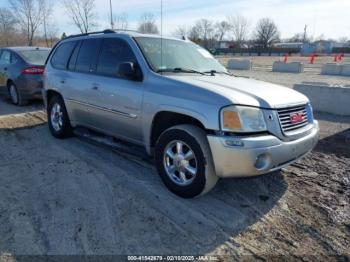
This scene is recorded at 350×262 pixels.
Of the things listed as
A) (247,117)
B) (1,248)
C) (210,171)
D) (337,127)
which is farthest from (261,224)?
(337,127)

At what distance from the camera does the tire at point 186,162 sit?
10.8 feet

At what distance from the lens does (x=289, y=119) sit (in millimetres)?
3453

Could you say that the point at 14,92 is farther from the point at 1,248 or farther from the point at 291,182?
the point at 291,182

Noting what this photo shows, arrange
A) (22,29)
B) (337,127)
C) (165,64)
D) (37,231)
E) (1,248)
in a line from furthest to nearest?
(22,29) < (337,127) < (165,64) < (37,231) < (1,248)

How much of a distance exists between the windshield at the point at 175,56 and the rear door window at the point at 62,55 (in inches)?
69.4

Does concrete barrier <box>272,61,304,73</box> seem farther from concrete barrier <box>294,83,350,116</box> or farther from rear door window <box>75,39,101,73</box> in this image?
rear door window <box>75,39,101,73</box>

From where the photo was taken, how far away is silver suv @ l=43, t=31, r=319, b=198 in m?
3.14

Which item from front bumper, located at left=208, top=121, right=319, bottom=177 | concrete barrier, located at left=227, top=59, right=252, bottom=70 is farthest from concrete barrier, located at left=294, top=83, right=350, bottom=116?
concrete barrier, located at left=227, top=59, right=252, bottom=70

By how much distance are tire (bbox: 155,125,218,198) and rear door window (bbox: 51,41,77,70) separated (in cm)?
283

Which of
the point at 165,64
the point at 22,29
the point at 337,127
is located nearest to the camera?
the point at 165,64

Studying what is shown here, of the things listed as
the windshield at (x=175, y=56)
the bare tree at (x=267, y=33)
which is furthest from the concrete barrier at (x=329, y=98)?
the bare tree at (x=267, y=33)

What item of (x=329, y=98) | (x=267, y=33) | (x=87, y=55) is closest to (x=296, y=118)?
(x=87, y=55)

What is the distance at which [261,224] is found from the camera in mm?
3164

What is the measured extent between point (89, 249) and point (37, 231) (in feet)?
2.02
